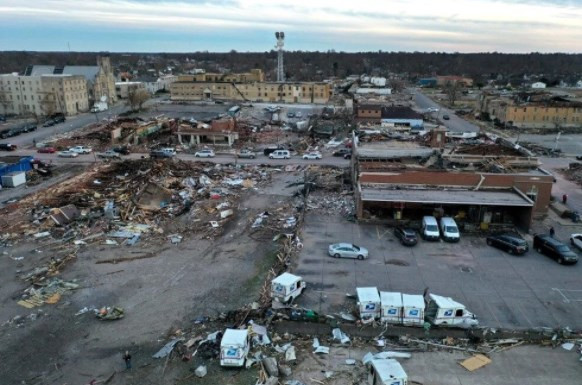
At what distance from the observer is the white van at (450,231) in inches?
942

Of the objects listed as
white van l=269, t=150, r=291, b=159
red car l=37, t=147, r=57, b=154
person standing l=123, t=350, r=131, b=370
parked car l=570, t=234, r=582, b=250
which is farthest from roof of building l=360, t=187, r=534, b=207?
red car l=37, t=147, r=57, b=154

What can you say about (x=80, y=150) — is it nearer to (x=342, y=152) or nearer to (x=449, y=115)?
(x=342, y=152)

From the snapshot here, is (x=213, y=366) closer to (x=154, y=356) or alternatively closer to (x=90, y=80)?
(x=154, y=356)

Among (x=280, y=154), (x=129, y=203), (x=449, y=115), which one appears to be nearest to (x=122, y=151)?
(x=280, y=154)

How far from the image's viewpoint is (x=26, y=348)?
51.9ft

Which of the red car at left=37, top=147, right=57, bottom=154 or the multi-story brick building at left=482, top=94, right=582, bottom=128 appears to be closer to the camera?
the red car at left=37, top=147, right=57, bottom=154

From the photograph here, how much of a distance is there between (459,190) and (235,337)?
57.3ft

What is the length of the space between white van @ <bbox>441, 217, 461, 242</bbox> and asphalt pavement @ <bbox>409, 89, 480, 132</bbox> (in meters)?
37.8

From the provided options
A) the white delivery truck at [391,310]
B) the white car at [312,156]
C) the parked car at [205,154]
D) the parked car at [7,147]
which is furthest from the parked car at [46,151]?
the white delivery truck at [391,310]

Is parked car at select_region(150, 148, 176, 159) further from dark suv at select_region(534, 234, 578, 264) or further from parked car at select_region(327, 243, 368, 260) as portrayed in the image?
dark suv at select_region(534, 234, 578, 264)

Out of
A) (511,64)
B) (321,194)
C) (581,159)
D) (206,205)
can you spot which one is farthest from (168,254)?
(511,64)

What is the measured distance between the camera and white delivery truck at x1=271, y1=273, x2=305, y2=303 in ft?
57.7

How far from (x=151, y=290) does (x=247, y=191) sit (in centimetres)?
1451

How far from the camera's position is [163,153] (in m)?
43.0
